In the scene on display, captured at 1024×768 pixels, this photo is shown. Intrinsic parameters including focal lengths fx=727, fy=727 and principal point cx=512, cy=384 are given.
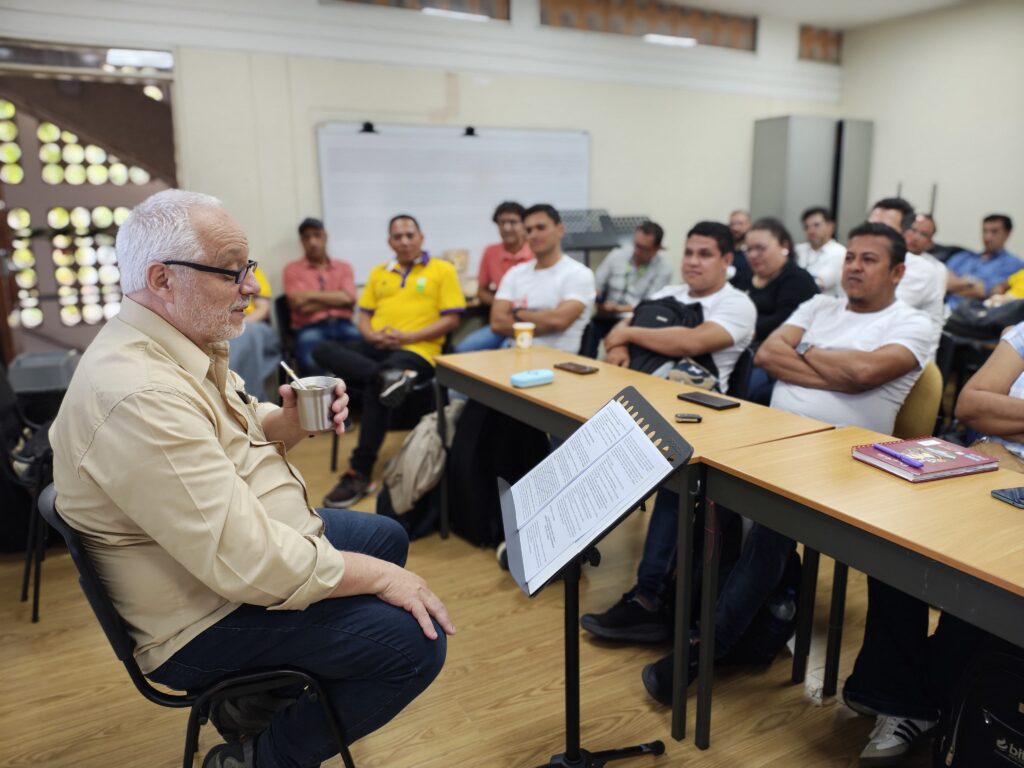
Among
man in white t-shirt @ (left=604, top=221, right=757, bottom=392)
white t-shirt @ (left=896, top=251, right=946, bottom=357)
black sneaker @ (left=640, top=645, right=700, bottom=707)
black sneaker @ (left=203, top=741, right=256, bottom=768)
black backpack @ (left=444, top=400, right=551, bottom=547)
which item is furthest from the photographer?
white t-shirt @ (left=896, top=251, right=946, bottom=357)

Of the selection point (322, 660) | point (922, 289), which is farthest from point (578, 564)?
point (922, 289)

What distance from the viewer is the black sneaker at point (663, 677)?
187cm

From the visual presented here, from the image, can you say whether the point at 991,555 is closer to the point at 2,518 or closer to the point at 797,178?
the point at 2,518

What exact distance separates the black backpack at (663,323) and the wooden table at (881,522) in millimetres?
998

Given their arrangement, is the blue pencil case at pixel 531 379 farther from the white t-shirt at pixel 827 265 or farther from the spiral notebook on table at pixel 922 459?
the white t-shirt at pixel 827 265

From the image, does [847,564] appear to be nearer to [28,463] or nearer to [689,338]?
[689,338]

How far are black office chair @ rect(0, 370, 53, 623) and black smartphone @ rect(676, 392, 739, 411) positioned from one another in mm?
1914

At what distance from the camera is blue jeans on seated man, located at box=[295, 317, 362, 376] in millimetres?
4445

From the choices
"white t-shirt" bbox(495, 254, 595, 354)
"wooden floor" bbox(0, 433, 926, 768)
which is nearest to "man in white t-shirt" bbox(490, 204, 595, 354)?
"white t-shirt" bbox(495, 254, 595, 354)

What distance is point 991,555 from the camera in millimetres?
1134

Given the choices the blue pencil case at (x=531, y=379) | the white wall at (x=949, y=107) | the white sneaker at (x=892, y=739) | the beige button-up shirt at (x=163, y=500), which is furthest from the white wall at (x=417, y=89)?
the white sneaker at (x=892, y=739)

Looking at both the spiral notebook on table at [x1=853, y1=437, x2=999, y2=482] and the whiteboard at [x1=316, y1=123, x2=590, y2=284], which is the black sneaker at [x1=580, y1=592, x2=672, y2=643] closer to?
the spiral notebook on table at [x1=853, y1=437, x2=999, y2=482]

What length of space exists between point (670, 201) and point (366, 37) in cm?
289

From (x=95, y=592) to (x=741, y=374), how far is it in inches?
87.9
